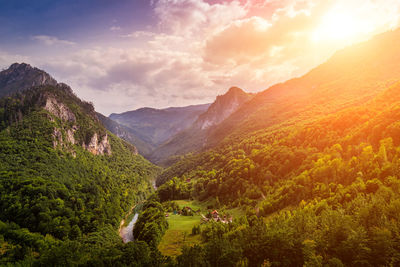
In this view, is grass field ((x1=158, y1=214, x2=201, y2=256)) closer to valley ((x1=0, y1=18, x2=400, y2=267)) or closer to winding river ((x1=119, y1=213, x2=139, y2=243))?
valley ((x1=0, y1=18, x2=400, y2=267))

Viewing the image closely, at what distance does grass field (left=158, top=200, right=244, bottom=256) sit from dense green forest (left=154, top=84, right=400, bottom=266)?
20.4 ft

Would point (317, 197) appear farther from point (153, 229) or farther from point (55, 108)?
point (55, 108)

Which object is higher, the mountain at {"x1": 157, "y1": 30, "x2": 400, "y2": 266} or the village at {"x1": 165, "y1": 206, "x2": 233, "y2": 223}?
the mountain at {"x1": 157, "y1": 30, "x2": 400, "y2": 266}

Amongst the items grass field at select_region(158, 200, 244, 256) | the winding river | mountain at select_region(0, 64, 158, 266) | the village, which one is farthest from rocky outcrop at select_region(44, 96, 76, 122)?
the village

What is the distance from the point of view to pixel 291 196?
3073 inches

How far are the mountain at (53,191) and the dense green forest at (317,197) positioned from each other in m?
43.2

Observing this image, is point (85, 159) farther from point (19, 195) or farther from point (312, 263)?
point (312, 263)

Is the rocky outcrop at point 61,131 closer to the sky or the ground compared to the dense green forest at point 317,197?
closer to the sky

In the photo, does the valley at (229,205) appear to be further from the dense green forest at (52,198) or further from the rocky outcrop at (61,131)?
the rocky outcrop at (61,131)

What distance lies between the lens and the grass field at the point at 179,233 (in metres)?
76.1

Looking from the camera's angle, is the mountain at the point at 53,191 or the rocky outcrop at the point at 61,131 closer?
the mountain at the point at 53,191

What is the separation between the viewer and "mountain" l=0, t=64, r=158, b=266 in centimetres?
7106

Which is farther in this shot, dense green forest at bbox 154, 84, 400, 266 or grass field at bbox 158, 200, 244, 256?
grass field at bbox 158, 200, 244, 256

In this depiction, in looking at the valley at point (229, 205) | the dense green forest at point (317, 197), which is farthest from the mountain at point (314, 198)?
the valley at point (229, 205)
